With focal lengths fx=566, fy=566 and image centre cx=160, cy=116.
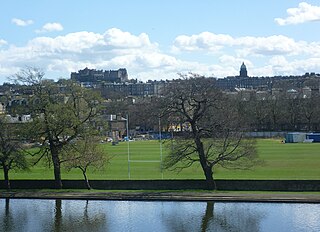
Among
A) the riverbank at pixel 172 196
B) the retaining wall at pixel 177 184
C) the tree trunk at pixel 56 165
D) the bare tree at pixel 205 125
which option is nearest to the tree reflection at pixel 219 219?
the riverbank at pixel 172 196

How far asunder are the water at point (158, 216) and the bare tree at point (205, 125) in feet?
17.4

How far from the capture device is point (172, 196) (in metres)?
40.8

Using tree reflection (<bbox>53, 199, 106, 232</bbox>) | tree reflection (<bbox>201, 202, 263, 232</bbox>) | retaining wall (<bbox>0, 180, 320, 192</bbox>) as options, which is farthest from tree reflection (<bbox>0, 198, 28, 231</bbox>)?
tree reflection (<bbox>201, 202, 263, 232</bbox>)

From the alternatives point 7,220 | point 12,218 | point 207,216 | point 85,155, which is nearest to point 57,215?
point 12,218

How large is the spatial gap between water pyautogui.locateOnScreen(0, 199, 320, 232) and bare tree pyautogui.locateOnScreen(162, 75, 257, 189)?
5.31m

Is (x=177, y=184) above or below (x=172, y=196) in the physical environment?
above

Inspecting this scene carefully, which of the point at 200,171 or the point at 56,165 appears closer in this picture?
the point at 56,165

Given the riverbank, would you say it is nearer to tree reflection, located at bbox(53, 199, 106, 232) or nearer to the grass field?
tree reflection, located at bbox(53, 199, 106, 232)

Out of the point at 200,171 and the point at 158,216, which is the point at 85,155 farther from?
the point at 200,171

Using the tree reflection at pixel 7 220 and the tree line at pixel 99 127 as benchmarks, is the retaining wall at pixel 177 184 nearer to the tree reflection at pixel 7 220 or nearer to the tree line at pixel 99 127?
the tree line at pixel 99 127

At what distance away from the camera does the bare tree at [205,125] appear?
4291cm

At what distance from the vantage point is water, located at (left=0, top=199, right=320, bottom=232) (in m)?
31.6

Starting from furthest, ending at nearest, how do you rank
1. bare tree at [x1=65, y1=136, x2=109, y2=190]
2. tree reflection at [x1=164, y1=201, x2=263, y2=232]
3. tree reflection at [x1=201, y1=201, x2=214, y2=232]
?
bare tree at [x1=65, y1=136, x2=109, y2=190] → tree reflection at [x1=201, y1=201, x2=214, y2=232] → tree reflection at [x1=164, y1=201, x2=263, y2=232]

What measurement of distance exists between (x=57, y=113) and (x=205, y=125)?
12.0 meters
